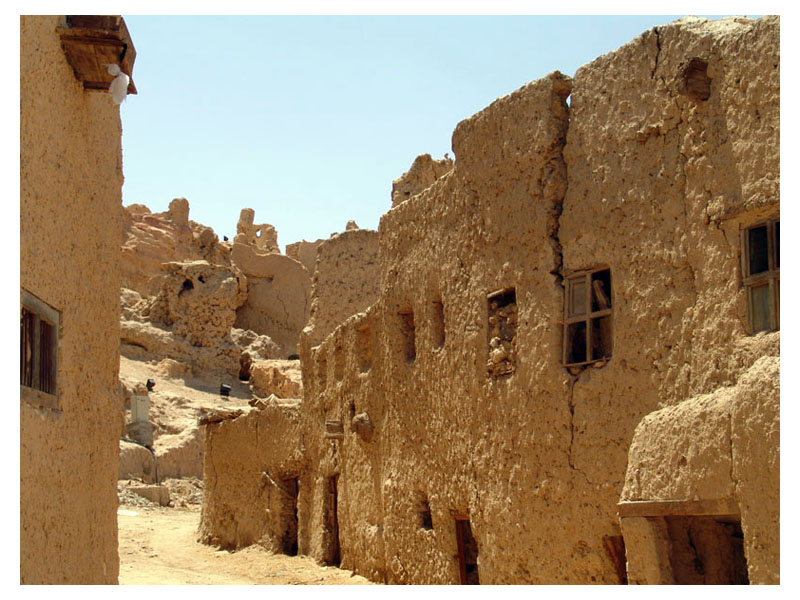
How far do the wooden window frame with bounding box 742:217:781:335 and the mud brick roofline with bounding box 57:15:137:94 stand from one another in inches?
178

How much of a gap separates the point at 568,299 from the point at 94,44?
4247 millimetres

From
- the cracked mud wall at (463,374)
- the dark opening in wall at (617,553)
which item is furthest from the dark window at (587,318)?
the dark opening in wall at (617,553)

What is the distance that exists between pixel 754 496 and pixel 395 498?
653cm

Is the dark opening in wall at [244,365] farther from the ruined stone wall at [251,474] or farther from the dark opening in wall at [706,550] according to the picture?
the dark opening in wall at [706,550]

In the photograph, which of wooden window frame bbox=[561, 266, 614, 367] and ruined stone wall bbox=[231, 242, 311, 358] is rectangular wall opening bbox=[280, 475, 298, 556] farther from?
ruined stone wall bbox=[231, 242, 311, 358]

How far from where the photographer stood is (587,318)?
28.4 feet

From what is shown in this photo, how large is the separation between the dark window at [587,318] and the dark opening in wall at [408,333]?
3.32 m

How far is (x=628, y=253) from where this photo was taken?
A: 8.30 m

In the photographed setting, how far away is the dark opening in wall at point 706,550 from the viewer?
6559 millimetres

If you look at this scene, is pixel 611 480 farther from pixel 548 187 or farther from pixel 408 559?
pixel 408 559

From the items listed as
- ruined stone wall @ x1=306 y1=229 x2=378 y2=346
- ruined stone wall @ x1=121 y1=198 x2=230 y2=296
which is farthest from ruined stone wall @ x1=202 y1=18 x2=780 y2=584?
ruined stone wall @ x1=121 y1=198 x2=230 y2=296

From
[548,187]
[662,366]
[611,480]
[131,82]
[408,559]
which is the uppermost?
[131,82]

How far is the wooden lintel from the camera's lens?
19.8ft
